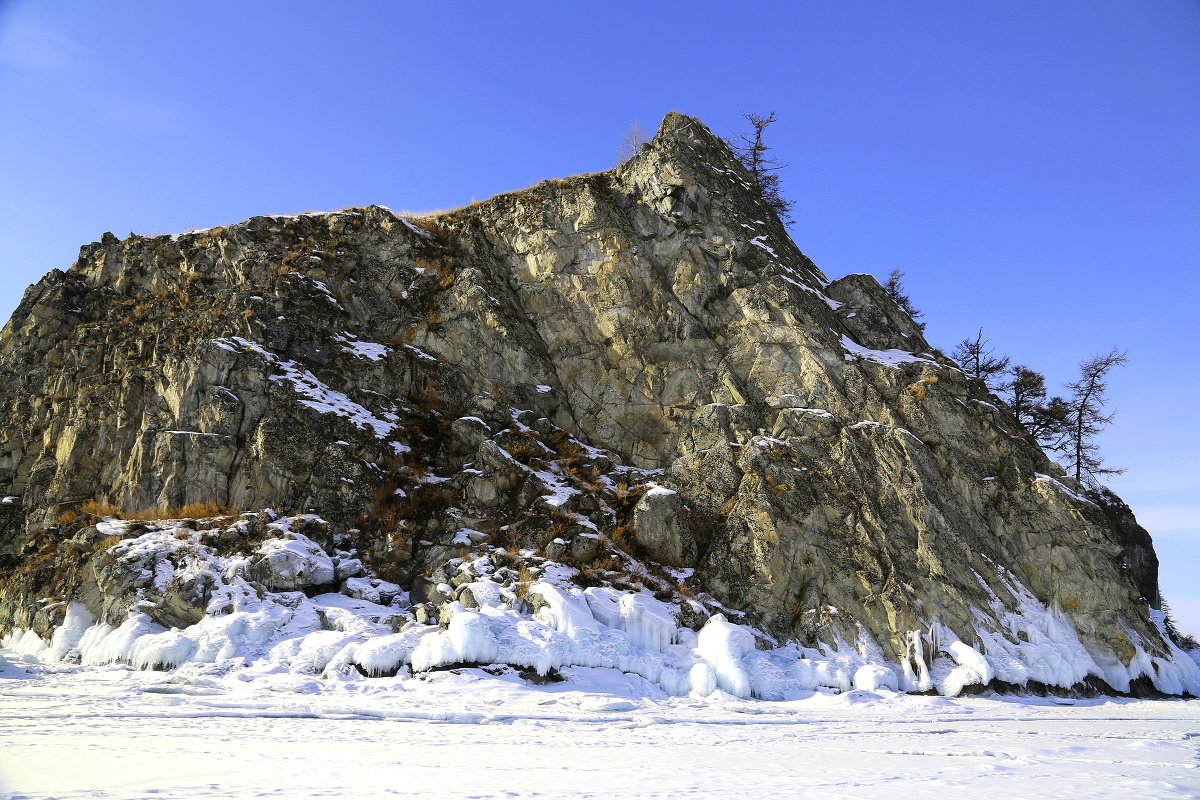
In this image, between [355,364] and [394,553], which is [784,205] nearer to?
[355,364]

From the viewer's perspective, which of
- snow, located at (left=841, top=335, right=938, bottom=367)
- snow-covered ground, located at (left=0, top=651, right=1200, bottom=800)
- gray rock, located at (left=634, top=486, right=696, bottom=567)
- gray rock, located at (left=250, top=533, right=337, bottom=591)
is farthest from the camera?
snow, located at (left=841, top=335, right=938, bottom=367)

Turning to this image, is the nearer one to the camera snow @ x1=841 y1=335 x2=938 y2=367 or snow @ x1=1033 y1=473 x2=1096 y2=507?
snow @ x1=1033 y1=473 x2=1096 y2=507

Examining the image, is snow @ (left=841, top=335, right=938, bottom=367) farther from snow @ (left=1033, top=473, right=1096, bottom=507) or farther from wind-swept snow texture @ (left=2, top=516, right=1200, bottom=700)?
wind-swept snow texture @ (left=2, top=516, right=1200, bottom=700)

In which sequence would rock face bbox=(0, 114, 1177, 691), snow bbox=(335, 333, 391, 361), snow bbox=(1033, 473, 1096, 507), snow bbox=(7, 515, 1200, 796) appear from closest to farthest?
snow bbox=(7, 515, 1200, 796) → rock face bbox=(0, 114, 1177, 691) → snow bbox=(1033, 473, 1096, 507) → snow bbox=(335, 333, 391, 361)

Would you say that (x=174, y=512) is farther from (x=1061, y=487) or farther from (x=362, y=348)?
(x=1061, y=487)

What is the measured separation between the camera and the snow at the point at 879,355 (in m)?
29.6

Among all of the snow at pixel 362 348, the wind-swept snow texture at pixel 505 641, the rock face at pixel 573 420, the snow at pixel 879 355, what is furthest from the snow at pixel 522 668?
the snow at pixel 879 355

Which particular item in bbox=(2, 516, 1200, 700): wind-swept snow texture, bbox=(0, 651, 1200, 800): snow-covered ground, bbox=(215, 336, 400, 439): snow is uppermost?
bbox=(215, 336, 400, 439): snow

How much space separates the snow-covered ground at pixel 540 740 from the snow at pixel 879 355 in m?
13.6

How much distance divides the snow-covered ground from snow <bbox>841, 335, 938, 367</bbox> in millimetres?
13578

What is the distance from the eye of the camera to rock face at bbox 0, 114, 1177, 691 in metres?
23.5

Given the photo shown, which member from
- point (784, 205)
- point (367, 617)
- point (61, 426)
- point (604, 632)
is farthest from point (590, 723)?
point (784, 205)

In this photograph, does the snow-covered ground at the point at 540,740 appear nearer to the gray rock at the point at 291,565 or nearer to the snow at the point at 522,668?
the snow at the point at 522,668

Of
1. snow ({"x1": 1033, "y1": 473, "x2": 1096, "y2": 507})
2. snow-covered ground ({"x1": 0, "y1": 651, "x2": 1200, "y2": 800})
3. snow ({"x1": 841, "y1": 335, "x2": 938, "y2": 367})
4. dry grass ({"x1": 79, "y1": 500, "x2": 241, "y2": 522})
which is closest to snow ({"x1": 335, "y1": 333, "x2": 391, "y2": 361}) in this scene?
dry grass ({"x1": 79, "y1": 500, "x2": 241, "y2": 522})
